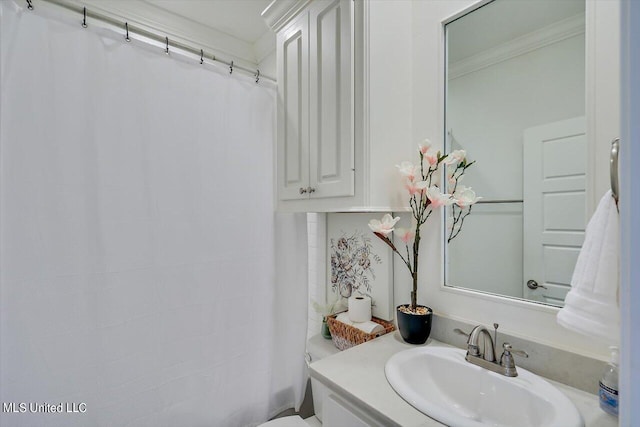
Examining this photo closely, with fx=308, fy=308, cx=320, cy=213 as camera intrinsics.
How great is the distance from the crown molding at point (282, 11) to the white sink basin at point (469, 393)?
1430 millimetres

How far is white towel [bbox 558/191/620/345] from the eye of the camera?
634mm

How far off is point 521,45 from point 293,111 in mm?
874

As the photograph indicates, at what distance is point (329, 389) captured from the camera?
94cm

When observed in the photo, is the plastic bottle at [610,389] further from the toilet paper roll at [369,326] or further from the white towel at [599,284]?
the toilet paper roll at [369,326]

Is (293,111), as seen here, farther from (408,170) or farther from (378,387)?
(378,387)

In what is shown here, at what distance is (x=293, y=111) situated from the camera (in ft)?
4.54

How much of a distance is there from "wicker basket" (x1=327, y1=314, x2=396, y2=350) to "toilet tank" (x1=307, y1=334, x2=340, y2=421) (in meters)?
0.04

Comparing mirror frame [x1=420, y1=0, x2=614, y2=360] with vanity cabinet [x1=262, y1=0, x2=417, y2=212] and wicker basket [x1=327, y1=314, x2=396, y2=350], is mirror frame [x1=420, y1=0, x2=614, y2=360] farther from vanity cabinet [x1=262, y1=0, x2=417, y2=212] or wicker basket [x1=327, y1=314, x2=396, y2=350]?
wicker basket [x1=327, y1=314, x2=396, y2=350]

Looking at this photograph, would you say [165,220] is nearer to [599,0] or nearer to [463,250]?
[463,250]

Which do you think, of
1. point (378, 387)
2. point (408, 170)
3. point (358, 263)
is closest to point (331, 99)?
point (408, 170)

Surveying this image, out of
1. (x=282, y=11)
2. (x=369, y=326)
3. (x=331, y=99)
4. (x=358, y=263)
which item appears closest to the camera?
(x=331, y=99)

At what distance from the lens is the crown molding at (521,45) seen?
0.91 meters

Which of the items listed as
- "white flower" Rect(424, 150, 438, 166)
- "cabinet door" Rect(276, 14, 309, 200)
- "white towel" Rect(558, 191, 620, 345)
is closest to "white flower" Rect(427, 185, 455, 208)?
"white flower" Rect(424, 150, 438, 166)

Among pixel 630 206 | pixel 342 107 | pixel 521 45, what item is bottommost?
pixel 630 206
